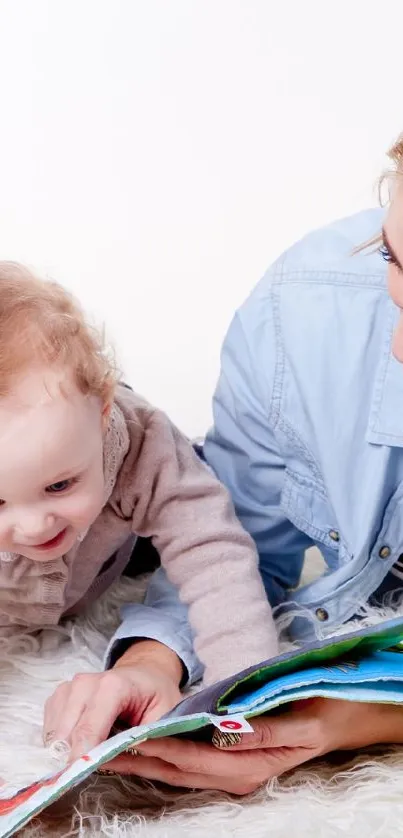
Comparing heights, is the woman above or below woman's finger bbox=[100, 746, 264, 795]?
above

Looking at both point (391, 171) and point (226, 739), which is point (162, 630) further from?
point (391, 171)

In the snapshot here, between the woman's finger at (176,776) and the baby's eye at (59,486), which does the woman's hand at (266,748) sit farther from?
the baby's eye at (59,486)

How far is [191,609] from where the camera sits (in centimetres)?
100

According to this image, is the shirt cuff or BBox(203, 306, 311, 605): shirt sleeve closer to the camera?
the shirt cuff

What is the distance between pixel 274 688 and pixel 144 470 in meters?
0.34

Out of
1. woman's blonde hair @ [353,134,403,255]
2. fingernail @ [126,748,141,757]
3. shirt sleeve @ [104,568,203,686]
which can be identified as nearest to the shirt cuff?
shirt sleeve @ [104,568,203,686]

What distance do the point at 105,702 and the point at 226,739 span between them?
141mm

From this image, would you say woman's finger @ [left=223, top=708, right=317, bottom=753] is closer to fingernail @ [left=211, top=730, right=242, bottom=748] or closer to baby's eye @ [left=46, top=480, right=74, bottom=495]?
fingernail @ [left=211, top=730, right=242, bottom=748]

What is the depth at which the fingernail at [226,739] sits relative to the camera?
0.77m

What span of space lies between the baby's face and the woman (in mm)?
133

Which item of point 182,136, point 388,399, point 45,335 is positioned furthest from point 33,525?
point 182,136

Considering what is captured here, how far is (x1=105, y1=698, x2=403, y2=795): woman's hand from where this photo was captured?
0.78m

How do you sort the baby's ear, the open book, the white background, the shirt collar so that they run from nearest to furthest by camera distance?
the open book
the baby's ear
the shirt collar
the white background

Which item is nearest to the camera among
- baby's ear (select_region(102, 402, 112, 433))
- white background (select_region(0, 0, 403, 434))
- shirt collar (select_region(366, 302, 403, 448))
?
baby's ear (select_region(102, 402, 112, 433))
